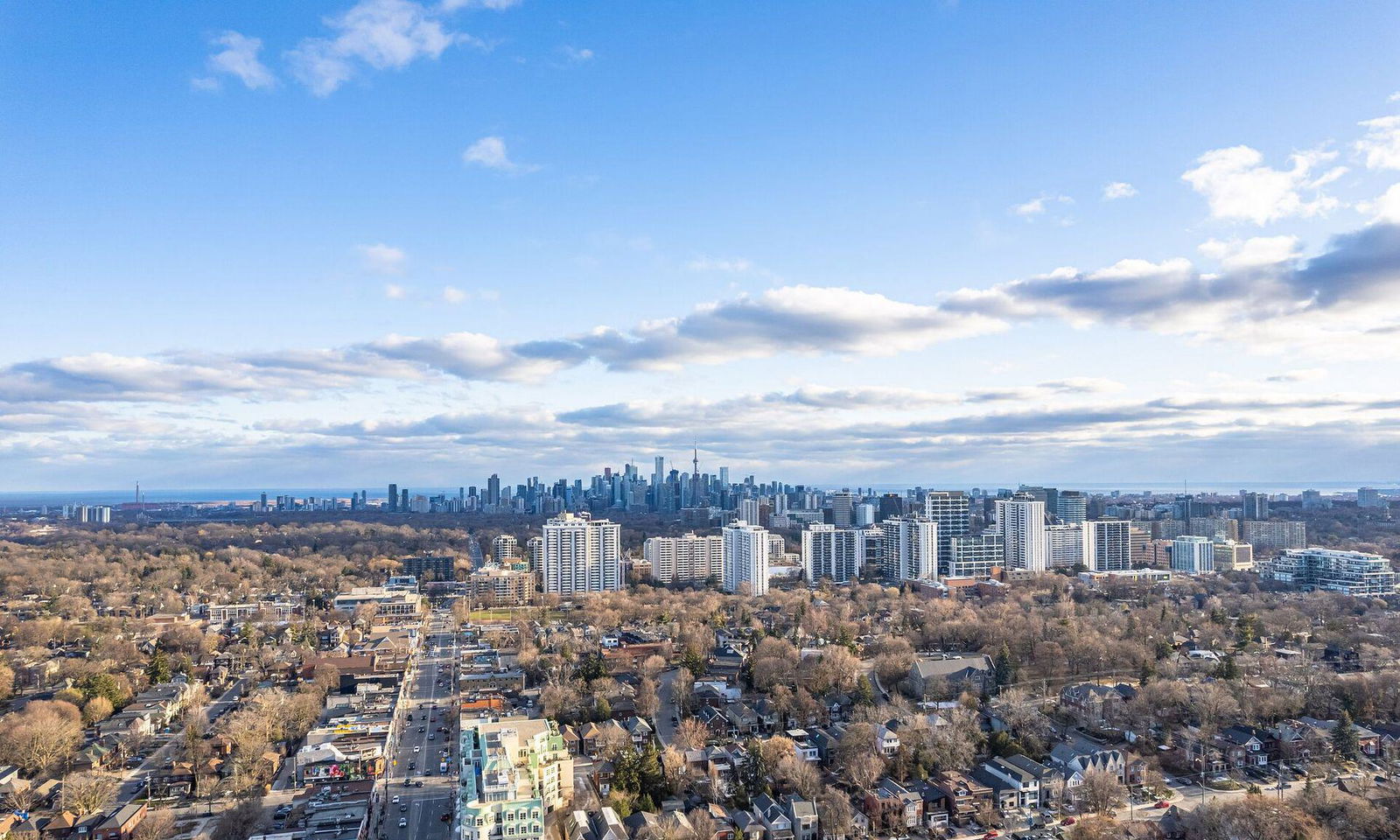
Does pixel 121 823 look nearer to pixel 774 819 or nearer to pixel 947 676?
pixel 774 819

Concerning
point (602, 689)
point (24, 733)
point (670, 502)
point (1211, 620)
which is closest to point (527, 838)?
point (602, 689)

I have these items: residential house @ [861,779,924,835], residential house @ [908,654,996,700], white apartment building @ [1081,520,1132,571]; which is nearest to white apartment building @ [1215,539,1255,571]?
white apartment building @ [1081,520,1132,571]

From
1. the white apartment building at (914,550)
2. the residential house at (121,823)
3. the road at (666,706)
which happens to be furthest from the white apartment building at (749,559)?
the residential house at (121,823)

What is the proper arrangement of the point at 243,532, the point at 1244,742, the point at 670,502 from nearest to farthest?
1. the point at 1244,742
2. the point at 243,532
3. the point at 670,502

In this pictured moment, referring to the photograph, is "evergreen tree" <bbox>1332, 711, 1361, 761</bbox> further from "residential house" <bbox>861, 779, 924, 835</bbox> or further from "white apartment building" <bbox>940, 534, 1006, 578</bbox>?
"white apartment building" <bbox>940, 534, 1006, 578</bbox>

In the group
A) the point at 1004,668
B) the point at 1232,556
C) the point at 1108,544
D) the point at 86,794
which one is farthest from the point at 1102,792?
the point at 1232,556

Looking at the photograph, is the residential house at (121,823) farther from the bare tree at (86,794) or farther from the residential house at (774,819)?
the residential house at (774,819)

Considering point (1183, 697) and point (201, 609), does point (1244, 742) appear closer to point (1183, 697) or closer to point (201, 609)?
point (1183, 697)

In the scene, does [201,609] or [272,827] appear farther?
[201,609]

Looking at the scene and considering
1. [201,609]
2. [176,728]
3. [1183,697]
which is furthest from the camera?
[201,609]
